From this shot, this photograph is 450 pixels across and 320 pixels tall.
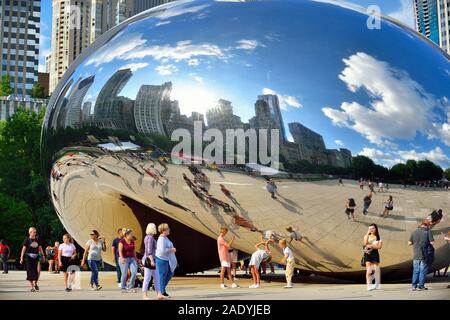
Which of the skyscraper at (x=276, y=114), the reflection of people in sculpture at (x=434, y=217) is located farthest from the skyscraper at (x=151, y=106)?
the reflection of people in sculpture at (x=434, y=217)

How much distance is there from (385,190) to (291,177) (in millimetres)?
1497

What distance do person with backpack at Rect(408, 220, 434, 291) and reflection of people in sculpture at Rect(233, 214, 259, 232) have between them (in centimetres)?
255

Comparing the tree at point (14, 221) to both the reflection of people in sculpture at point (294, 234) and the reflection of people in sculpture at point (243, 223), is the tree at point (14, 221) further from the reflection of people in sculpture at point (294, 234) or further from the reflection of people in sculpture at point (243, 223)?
the reflection of people in sculpture at point (294, 234)

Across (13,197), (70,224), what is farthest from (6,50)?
(70,224)

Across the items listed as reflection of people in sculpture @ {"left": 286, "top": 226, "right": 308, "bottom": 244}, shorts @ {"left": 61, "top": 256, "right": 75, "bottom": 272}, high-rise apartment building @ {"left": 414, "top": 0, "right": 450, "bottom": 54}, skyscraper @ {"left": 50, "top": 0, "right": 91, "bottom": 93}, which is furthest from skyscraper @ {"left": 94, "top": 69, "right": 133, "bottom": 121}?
skyscraper @ {"left": 50, "top": 0, "right": 91, "bottom": 93}

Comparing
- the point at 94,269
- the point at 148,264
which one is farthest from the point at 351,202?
the point at 94,269

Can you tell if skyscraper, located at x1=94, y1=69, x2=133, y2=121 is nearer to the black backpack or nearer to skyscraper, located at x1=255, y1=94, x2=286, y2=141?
skyscraper, located at x1=255, y1=94, x2=286, y2=141

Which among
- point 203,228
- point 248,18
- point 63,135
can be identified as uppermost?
point 248,18

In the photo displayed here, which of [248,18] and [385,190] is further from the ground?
[248,18]

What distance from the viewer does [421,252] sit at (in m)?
9.84

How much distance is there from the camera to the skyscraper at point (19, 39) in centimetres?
12175

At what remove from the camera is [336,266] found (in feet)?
34.9

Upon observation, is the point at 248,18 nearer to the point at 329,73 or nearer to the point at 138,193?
the point at 329,73

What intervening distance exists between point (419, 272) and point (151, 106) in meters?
5.09
